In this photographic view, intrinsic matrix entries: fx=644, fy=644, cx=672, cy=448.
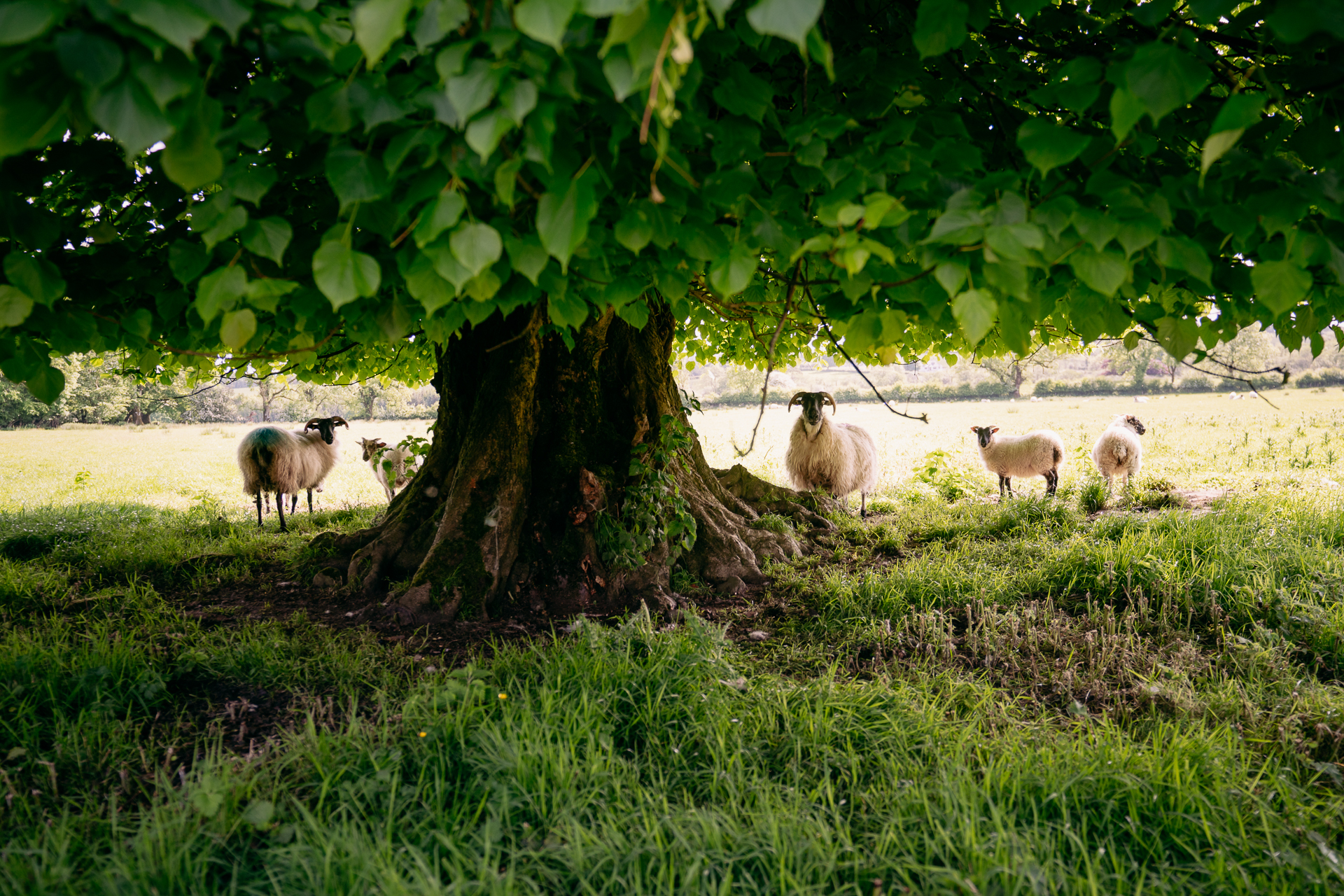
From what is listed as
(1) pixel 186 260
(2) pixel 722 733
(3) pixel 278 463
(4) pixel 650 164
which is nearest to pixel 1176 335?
(4) pixel 650 164

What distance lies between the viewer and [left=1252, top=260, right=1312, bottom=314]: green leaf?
2.03m

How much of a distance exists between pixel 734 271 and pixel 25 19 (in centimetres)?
178

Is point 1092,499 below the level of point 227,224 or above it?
below

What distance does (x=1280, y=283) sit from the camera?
204 centimetres

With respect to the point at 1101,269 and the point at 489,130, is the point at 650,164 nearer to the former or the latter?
the point at 489,130

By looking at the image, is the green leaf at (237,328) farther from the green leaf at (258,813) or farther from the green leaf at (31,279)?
the green leaf at (258,813)

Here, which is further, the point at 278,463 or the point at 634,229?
the point at 278,463

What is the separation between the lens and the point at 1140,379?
48.8m

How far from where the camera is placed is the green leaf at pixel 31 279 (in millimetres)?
2059

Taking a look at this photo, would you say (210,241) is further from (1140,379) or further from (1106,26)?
(1140,379)

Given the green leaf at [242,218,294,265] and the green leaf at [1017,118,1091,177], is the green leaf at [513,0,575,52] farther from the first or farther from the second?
the green leaf at [1017,118,1091,177]

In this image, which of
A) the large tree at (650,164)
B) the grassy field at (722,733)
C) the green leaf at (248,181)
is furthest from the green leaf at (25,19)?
the grassy field at (722,733)

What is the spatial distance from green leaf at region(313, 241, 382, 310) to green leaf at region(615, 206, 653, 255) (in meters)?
0.76

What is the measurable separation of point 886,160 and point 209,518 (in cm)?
1083
